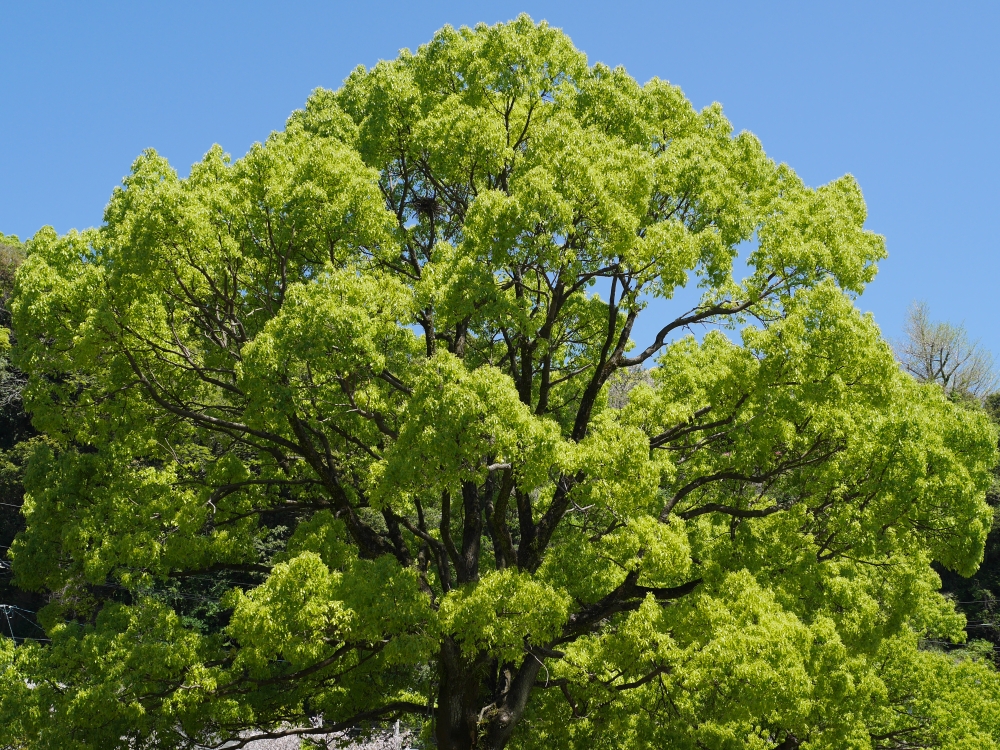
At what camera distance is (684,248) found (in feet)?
35.3

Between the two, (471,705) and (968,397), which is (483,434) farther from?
(968,397)

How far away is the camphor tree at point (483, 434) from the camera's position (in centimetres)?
1000

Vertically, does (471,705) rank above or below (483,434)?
below

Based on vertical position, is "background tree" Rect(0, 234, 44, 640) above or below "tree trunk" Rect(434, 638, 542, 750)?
above

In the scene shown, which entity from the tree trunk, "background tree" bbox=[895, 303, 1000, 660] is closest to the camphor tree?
the tree trunk

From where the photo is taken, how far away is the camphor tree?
10000mm

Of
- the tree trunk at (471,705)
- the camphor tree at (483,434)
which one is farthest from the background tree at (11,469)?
the tree trunk at (471,705)

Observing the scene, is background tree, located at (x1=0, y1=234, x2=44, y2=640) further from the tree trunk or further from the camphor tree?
the tree trunk

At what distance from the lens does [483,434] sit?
9297mm

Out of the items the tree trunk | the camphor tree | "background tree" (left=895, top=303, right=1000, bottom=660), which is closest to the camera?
the camphor tree

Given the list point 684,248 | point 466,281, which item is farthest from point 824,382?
point 466,281

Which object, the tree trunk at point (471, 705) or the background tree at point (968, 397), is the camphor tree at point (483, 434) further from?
the background tree at point (968, 397)

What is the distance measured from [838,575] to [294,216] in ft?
31.3

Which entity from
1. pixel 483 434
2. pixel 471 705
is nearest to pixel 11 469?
pixel 471 705
